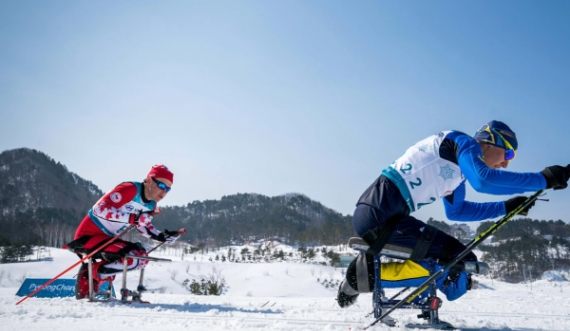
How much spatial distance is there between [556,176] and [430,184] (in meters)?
0.79

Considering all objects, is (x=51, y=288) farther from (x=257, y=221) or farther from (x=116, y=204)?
(x=257, y=221)

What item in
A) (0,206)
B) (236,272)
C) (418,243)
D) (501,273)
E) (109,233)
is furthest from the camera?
(0,206)

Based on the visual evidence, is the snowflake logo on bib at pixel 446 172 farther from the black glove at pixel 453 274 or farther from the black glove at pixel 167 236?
the black glove at pixel 167 236

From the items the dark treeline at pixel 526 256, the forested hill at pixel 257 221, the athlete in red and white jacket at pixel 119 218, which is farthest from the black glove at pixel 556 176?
the forested hill at pixel 257 221

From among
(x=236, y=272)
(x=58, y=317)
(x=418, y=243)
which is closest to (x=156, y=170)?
(x=58, y=317)

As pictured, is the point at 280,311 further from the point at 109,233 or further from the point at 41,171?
the point at 41,171

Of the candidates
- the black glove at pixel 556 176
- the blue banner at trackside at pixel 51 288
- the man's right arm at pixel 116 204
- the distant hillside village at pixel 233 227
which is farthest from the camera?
the distant hillside village at pixel 233 227

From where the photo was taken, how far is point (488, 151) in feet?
8.85

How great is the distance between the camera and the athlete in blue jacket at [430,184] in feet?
7.64

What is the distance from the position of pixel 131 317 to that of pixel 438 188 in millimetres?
2760

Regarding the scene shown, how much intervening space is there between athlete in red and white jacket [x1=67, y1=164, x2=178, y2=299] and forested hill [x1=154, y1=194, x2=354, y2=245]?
2912 inches

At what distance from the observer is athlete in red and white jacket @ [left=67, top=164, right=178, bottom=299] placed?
14.5ft

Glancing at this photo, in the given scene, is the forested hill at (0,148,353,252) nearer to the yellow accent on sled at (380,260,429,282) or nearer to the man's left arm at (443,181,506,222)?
the man's left arm at (443,181,506,222)

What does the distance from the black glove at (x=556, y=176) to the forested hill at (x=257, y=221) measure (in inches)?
2994
